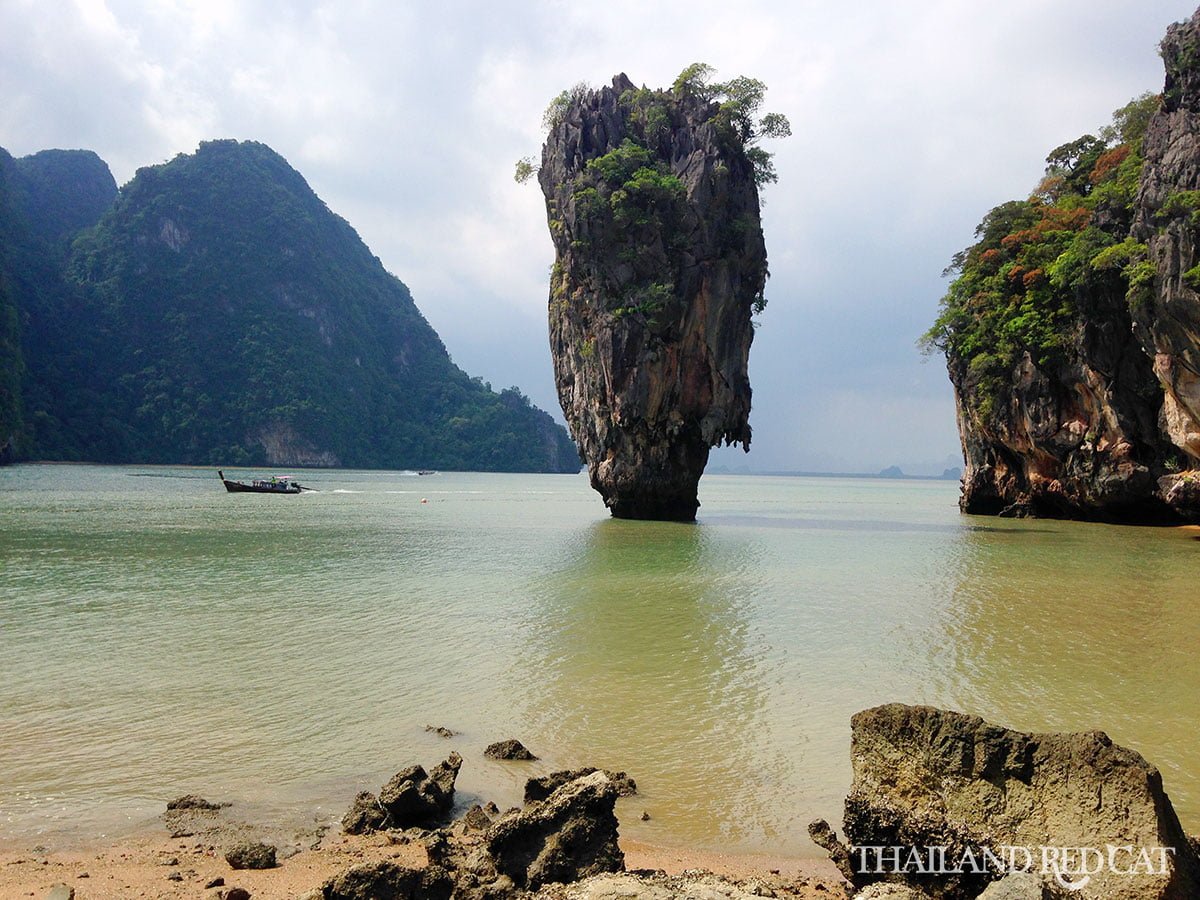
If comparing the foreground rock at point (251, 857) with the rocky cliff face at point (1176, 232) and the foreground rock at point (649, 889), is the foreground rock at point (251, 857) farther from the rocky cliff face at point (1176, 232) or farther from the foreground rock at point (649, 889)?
the rocky cliff face at point (1176, 232)

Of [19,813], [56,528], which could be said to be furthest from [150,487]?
[19,813]

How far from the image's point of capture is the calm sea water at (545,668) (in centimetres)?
545

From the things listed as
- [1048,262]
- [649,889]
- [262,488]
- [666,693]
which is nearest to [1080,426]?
[1048,262]

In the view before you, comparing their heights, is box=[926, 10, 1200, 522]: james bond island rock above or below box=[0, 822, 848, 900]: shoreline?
above

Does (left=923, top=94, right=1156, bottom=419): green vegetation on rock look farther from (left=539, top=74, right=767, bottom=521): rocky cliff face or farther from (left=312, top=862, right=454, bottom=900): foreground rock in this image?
(left=312, top=862, right=454, bottom=900): foreground rock

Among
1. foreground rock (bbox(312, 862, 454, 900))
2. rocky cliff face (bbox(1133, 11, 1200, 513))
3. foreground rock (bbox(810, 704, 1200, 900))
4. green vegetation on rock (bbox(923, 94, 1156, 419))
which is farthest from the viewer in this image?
green vegetation on rock (bbox(923, 94, 1156, 419))

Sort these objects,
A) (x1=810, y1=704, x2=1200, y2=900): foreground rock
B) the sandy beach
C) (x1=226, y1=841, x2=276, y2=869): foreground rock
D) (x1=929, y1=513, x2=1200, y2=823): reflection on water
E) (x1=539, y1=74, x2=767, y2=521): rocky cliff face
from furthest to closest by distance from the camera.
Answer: (x1=539, y1=74, x2=767, y2=521): rocky cliff face → (x1=929, y1=513, x2=1200, y2=823): reflection on water → (x1=226, y1=841, x2=276, y2=869): foreground rock → the sandy beach → (x1=810, y1=704, x2=1200, y2=900): foreground rock

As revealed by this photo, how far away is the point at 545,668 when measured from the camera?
8.51 meters

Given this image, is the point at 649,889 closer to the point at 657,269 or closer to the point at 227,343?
the point at 657,269

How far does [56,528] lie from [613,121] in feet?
79.2

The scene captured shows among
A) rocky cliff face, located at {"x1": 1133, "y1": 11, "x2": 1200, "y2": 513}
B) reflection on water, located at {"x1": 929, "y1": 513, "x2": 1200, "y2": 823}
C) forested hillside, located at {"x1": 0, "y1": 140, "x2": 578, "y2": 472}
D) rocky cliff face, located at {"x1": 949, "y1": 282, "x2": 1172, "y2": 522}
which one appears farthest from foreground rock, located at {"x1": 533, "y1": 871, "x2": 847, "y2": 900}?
forested hillside, located at {"x1": 0, "y1": 140, "x2": 578, "y2": 472}

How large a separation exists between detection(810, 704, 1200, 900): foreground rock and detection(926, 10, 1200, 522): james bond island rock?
2157 cm

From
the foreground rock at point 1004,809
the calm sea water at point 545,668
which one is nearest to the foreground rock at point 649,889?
the foreground rock at point 1004,809

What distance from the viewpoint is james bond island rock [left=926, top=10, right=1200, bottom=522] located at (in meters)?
21.5
